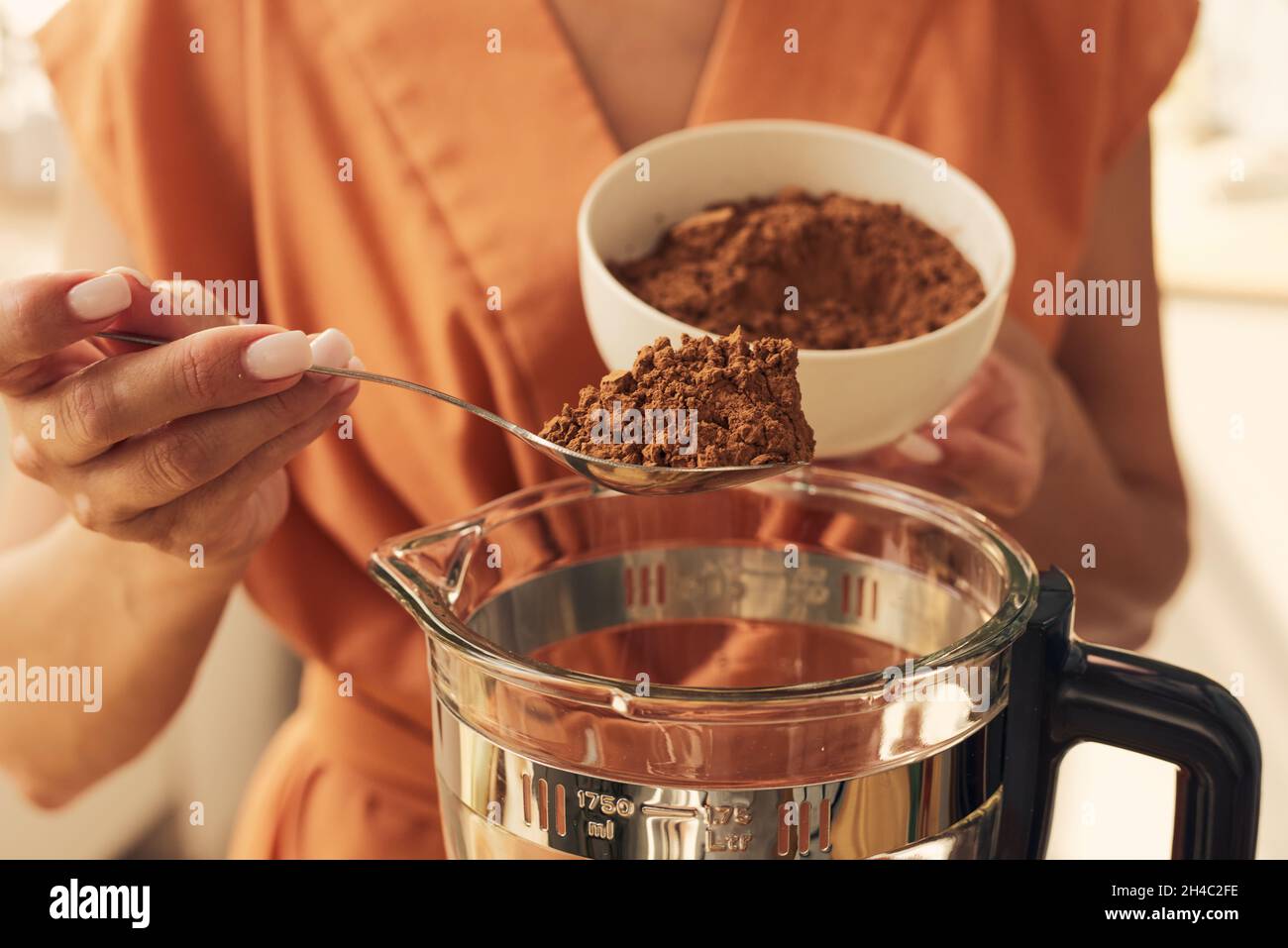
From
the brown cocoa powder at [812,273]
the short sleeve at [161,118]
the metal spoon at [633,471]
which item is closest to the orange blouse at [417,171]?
the short sleeve at [161,118]

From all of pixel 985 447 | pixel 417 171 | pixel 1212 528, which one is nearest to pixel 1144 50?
pixel 985 447

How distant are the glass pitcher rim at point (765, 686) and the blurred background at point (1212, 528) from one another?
82 cm

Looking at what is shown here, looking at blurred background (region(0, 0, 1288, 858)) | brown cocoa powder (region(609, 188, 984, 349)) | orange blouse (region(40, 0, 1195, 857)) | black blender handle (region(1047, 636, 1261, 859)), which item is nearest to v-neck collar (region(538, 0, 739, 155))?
orange blouse (region(40, 0, 1195, 857))

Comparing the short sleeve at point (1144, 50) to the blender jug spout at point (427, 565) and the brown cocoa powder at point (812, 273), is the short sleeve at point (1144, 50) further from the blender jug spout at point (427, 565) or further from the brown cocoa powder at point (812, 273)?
the blender jug spout at point (427, 565)

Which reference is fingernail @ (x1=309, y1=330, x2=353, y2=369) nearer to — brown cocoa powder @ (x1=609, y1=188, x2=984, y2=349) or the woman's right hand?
the woman's right hand

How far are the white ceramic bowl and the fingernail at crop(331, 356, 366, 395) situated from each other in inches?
3.2

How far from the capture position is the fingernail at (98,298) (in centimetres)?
34

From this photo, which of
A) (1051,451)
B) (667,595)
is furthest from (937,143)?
(667,595)

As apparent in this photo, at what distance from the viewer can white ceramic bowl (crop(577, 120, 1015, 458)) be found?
1.26 feet

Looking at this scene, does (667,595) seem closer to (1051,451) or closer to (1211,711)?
(1211,711)

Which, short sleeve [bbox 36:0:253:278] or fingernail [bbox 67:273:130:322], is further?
short sleeve [bbox 36:0:253:278]

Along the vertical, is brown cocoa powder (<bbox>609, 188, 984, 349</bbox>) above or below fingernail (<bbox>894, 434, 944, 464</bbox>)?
above
